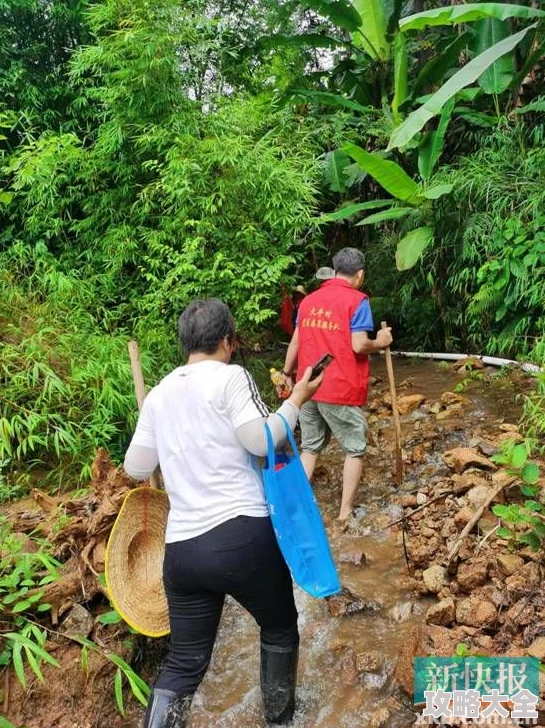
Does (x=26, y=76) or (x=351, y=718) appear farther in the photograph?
(x=26, y=76)

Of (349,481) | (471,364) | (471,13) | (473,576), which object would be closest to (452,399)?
(471,364)

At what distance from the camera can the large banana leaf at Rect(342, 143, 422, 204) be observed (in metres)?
6.12

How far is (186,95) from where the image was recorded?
5.46 m

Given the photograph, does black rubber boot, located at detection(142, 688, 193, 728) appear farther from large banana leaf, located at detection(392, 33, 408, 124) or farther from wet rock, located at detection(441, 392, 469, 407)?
large banana leaf, located at detection(392, 33, 408, 124)

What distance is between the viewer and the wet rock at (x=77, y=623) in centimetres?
259

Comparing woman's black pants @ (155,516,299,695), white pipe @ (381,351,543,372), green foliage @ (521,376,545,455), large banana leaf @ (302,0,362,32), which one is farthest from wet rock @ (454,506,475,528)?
large banana leaf @ (302,0,362,32)


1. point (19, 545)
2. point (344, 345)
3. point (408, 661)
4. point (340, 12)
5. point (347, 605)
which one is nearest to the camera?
point (408, 661)

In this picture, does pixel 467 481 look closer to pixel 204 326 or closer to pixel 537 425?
pixel 537 425

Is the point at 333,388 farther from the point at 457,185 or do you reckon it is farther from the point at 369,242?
the point at 369,242

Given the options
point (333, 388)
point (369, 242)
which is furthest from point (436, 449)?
point (369, 242)

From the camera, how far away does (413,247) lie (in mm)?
6391

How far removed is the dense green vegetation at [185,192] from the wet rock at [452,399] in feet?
→ 2.53

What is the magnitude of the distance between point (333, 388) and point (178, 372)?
173cm

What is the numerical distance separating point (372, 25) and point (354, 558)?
677 centimetres
